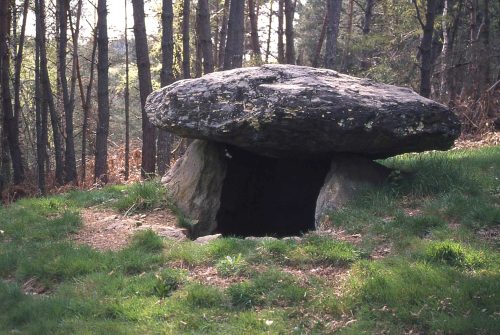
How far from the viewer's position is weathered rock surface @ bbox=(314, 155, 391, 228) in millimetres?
8109

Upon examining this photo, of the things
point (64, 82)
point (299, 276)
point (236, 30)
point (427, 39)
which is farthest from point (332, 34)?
point (299, 276)

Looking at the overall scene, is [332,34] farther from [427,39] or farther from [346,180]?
[346,180]

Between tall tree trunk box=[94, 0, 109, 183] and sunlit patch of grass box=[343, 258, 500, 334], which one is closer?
sunlit patch of grass box=[343, 258, 500, 334]

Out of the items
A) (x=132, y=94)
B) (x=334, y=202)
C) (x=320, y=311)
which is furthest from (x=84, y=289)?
(x=132, y=94)

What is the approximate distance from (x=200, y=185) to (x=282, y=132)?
5.57 ft

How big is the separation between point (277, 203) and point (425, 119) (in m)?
3.26

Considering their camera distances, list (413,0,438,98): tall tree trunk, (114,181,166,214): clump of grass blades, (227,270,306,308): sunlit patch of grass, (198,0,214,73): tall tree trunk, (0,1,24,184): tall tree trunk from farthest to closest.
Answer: (198,0,214,73): tall tree trunk → (0,1,24,184): tall tree trunk → (413,0,438,98): tall tree trunk → (114,181,166,214): clump of grass blades → (227,270,306,308): sunlit patch of grass

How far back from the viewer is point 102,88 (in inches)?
646

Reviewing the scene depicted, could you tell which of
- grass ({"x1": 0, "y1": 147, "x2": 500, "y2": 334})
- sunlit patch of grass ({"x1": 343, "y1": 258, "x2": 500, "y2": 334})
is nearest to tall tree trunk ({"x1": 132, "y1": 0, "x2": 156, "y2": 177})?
grass ({"x1": 0, "y1": 147, "x2": 500, "y2": 334})

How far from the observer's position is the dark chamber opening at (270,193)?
9852 mm

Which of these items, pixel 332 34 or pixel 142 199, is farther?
pixel 332 34

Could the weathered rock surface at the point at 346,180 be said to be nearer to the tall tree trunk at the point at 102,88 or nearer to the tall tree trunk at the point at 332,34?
the tall tree trunk at the point at 332,34

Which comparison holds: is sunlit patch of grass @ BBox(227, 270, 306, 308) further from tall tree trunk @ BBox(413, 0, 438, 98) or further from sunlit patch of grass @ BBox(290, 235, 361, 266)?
→ tall tree trunk @ BBox(413, 0, 438, 98)

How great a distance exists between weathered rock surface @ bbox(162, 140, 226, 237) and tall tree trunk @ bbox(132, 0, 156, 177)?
5756 millimetres
